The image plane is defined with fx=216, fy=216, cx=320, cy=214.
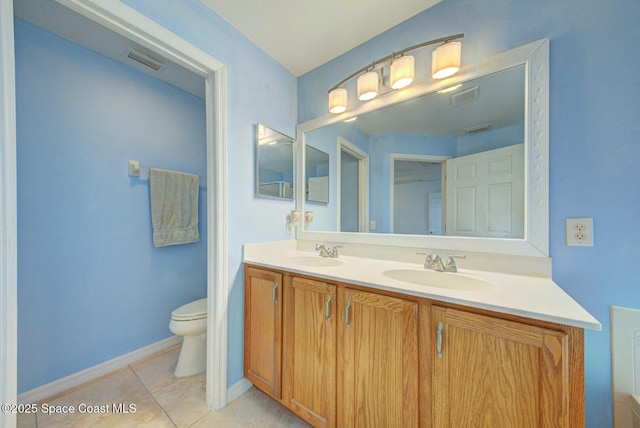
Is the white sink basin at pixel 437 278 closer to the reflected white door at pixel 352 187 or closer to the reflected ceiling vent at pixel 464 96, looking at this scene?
the reflected white door at pixel 352 187

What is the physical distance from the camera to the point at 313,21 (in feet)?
4.50

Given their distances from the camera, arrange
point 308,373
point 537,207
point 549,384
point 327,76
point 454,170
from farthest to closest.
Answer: point 327,76
point 454,170
point 308,373
point 537,207
point 549,384

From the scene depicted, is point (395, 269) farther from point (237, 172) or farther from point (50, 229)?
point (50, 229)

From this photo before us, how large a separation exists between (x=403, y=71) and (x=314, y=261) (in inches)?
52.6

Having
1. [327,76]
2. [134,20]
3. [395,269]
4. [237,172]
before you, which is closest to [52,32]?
[134,20]

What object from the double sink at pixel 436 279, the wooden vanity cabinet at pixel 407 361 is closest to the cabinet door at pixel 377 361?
the wooden vanity cabinet at pixel 407 361

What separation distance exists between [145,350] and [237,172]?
1717mm

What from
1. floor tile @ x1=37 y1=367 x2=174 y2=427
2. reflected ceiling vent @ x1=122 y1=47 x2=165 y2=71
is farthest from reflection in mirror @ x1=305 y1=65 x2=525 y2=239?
floor tile @ x1=37 y1=367 x2=174 y2=427

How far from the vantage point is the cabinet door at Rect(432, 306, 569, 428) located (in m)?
0.60

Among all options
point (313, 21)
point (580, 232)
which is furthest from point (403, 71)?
point (580, 232)

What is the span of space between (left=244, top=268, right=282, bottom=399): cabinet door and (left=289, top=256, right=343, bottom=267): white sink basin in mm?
284

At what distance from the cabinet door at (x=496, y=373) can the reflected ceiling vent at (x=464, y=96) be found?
113 cm

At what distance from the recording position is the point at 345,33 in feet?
4.80

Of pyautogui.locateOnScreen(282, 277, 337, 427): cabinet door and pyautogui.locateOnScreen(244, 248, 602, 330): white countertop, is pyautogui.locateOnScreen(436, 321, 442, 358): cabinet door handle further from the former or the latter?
pyautogui.locateOnScreen(282, 277, 337, 427): cabinet door
